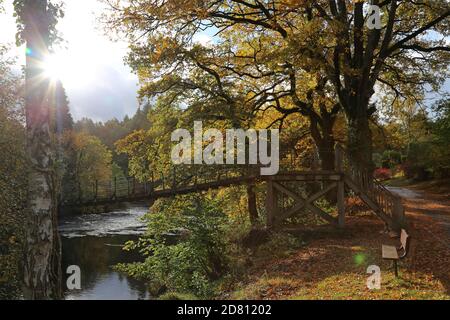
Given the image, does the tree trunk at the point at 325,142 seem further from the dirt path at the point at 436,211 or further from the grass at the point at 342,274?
the grass at the point at 342,274

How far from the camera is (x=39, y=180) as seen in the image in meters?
6.30

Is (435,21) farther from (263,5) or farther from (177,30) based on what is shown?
(177,30)

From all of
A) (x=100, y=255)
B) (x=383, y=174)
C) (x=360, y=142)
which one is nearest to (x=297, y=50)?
(x=360, y=142)

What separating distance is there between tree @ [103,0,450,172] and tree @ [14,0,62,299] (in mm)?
7069

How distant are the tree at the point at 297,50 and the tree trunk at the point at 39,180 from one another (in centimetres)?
715

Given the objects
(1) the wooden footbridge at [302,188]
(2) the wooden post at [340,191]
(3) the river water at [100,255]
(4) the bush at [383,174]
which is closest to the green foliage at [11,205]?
(3) the river water at [100,255]

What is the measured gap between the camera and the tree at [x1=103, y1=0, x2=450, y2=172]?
1391 centimetres

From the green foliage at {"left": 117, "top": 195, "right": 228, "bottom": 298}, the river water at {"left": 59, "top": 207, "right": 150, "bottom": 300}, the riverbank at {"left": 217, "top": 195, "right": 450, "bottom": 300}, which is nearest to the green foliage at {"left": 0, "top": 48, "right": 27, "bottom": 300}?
the green foliage at {"left": 117, "top": 195, "right": 228, "bottom": 298}

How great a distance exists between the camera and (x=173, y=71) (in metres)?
16.9

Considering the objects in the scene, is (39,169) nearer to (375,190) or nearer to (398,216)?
(398,216)

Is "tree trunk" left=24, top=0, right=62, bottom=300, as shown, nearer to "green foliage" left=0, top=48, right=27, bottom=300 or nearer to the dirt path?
"green foliage" left=0, top=48, right=27, bottom=300
